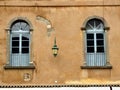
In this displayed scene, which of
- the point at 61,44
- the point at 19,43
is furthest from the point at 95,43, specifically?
the point at 19,43

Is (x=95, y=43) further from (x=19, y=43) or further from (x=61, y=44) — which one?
(x=19, y=43)

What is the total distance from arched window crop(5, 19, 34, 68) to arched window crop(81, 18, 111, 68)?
8.38 feet

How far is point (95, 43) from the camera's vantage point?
21531 mm

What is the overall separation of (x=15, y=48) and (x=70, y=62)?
8.18ft

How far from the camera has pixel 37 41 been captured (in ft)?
70.2

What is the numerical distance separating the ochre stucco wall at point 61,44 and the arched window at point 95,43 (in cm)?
24

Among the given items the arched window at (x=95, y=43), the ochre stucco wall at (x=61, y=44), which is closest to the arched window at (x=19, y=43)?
the ochre stucco wall at (x=61, y=44)

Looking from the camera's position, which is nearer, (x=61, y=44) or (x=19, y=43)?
(x=61, y=44)

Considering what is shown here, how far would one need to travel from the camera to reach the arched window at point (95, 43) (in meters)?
21.3

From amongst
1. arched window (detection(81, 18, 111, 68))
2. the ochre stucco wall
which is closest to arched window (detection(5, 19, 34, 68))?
the ochre stucco wall

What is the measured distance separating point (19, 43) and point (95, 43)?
333 centimetres

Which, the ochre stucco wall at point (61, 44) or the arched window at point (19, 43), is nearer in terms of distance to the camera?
the ochre stucco wall at point (61, 44)

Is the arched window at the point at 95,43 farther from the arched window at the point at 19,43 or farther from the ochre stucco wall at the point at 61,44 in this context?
the arched window at the point at 19,43

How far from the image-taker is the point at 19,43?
70.8 ft
